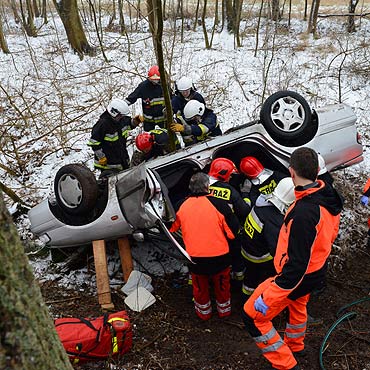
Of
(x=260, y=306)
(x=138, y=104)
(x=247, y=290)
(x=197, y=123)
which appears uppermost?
(x=197, y=123)

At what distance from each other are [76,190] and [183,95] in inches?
93.1

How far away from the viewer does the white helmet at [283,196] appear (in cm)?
341

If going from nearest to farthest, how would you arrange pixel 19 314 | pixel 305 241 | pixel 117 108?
pixel 19 314
pixel 305 241
pixel 117 108

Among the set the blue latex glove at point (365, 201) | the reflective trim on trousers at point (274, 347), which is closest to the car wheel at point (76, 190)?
the reflective trim on trousers at point (274, 347)

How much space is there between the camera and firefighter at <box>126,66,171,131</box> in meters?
6.26

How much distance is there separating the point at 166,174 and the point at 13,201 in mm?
2638

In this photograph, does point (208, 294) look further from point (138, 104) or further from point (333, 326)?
point (138, 104)

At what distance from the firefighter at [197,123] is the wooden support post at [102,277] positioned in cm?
186

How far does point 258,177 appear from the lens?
4438 mm

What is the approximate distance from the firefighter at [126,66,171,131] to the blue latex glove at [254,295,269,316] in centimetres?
406

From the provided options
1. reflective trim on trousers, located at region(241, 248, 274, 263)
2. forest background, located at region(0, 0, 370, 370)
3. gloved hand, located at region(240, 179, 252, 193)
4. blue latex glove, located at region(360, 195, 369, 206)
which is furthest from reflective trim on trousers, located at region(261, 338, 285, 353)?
blue latex glove, located at region(360, 195, 369, 206)

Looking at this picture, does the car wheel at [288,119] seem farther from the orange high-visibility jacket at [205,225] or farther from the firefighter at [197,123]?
the orange high-visibility jacket at [205,225]

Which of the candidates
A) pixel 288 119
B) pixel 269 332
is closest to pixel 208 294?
pixel 269 332

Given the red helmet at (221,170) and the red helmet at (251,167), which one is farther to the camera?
the red helmet at (251,167)
